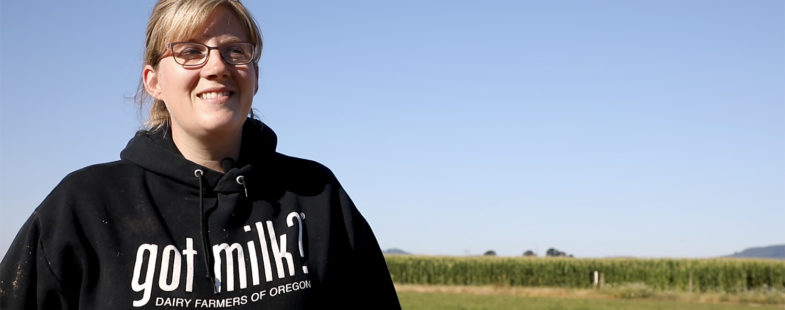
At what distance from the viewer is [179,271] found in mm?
1927

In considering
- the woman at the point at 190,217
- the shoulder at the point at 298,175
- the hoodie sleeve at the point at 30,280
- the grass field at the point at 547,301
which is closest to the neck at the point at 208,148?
the woman at the point at 190,217

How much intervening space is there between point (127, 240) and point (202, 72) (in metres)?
0.41

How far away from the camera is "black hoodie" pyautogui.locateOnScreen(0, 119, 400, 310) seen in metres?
1.90

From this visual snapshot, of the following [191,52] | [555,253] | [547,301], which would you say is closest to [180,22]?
[191,52]

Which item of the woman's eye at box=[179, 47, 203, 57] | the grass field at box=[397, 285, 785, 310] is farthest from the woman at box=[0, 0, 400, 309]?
the grass field at box=[397, 285, 785, 310]

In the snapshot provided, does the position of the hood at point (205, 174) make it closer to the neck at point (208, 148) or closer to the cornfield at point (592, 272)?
the neck at point (208, 148)

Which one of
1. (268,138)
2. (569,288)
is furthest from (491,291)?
(268,138)

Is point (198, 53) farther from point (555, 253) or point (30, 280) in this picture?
point (555, 253)

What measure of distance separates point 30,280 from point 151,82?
518 mm

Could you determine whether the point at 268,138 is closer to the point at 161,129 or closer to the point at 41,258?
the point at 161,129

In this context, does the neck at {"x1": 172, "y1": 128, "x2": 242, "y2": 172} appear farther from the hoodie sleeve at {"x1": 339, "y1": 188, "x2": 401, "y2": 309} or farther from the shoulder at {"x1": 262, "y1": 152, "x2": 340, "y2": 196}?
the hoodie sleeve at {"x1": 339, "y1": 188, "x2": 401, "y2": 309}

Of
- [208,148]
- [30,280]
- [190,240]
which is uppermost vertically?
[208,148]

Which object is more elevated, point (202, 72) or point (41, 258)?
point (202, 72)

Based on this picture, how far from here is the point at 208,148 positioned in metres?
2.03
